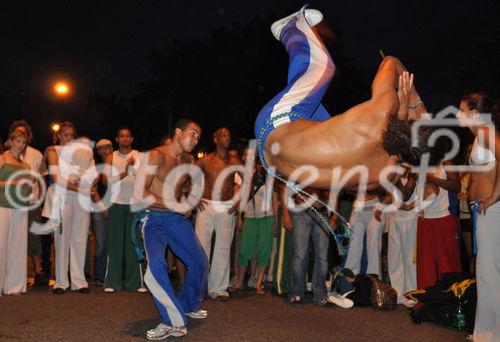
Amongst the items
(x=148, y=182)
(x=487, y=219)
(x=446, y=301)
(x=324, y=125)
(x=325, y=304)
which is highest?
(x=324, y=125)

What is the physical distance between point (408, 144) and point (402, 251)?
460 centimetres

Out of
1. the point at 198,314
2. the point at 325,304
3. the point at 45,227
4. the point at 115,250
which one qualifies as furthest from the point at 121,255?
the point at 325,304

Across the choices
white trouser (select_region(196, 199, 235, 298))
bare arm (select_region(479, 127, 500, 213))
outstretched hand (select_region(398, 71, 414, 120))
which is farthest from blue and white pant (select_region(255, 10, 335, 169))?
white trouser (select_region(196, 199, 235, 298))

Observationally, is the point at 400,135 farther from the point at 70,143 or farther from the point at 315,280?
the point at 70,143

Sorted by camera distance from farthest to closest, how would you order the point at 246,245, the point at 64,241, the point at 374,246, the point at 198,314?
the point at 246,245 → the point at 374,246 → the point at 64,241 → the point at 198,314

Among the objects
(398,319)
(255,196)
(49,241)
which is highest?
(255,196)

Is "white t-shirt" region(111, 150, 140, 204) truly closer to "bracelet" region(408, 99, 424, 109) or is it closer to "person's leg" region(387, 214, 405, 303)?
"person's leg" region(387, 214, 405, 303)

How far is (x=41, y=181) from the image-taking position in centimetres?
806

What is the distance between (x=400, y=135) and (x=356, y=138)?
0.27 m

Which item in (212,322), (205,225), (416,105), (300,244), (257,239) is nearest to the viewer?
(416,105)

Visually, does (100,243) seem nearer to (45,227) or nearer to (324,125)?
(45,227)

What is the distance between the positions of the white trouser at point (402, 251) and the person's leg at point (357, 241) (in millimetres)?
510

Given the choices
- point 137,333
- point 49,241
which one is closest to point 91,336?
point 137,333

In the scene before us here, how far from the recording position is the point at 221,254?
26.0ft
